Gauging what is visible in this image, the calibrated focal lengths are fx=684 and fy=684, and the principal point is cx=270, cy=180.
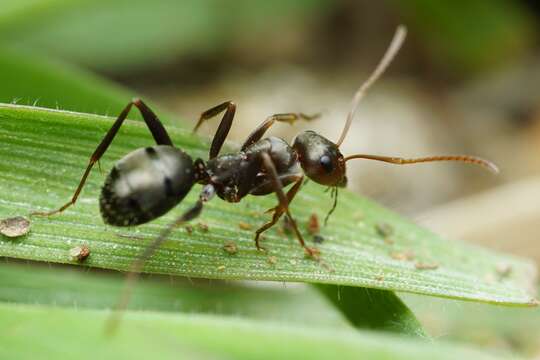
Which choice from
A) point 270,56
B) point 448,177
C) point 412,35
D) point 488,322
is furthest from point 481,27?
point 488,322

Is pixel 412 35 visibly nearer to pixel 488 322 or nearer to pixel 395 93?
pixel 395 93

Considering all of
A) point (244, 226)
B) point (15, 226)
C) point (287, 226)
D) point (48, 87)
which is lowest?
point (15, 226)

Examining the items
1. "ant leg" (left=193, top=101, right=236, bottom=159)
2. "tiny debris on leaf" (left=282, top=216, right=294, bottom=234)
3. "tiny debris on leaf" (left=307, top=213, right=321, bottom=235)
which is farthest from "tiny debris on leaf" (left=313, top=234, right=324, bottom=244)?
"ant leg" (left=193, top=101, right=236, bottom=159)

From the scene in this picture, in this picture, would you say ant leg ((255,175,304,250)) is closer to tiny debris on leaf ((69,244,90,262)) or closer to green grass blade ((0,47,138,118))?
tiny debris on leaf ((69,244,90,262))

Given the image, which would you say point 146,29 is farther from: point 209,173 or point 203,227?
point 203,227

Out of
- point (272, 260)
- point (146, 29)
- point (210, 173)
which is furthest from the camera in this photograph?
point (146, 29)

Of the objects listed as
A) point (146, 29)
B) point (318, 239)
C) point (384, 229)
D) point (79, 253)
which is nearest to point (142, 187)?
point (79, 253)

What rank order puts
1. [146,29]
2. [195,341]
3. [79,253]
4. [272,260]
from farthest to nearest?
[146,29], [272,260], [79,253], [195,341]
